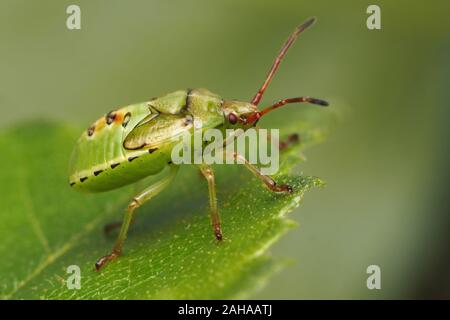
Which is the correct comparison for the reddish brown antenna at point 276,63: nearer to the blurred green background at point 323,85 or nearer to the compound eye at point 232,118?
the compound eye at point 232,118

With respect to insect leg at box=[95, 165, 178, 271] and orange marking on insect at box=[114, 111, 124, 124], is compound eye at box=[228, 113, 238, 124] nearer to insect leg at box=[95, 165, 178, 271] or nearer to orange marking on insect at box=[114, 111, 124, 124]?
insect leg at box=[95, 165, 178, 271]

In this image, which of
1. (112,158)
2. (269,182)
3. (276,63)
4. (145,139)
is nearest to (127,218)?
(112,158)

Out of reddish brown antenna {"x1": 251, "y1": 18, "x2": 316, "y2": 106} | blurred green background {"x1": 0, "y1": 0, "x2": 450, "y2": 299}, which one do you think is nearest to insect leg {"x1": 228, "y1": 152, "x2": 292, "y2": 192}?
reddish brown antenna {"x1": 251, "y1": 18, "x2": 316, "y2": 106}

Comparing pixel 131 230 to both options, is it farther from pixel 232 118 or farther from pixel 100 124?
pixel 232 118

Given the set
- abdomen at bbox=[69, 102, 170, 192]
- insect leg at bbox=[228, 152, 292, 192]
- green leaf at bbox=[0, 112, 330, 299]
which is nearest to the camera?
green leaf at bbox=[0, 112, 330, 299]
